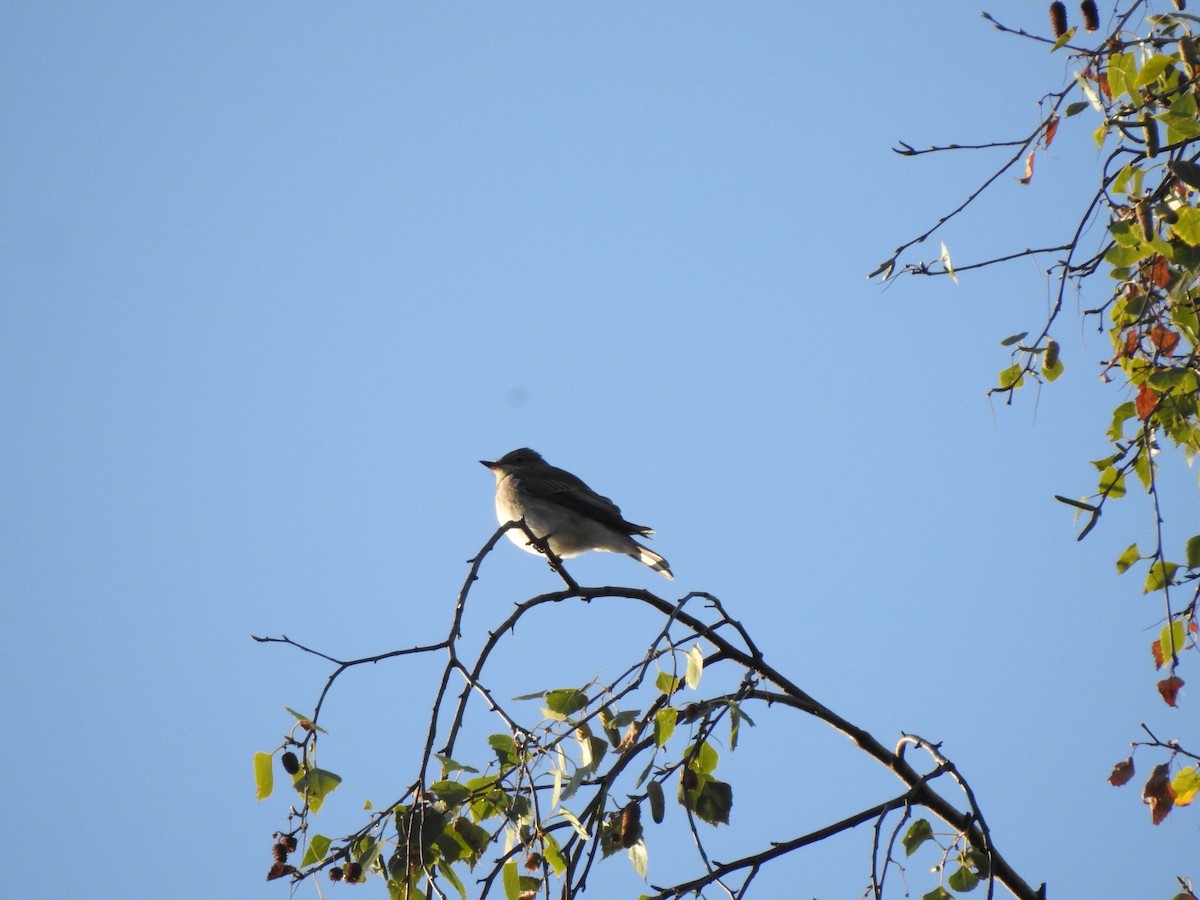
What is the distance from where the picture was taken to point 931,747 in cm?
363

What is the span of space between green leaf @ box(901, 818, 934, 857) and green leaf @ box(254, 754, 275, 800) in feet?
6.04

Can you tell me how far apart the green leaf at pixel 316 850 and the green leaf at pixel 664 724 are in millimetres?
1070

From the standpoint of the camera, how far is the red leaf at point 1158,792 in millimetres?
3631

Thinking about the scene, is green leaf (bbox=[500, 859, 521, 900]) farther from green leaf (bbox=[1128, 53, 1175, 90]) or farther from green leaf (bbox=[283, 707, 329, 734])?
green leaf (bbox=[1128, 53, 1175, 90])

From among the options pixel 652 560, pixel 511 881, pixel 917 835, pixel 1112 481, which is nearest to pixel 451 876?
pixel 511 881

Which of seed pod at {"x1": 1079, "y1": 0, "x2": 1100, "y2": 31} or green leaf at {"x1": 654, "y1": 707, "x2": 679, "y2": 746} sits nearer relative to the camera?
green leaf at {"x1": 654, "y1": 707, "x2": 679, "y2": 746}

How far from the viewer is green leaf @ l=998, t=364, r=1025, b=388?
163 inches

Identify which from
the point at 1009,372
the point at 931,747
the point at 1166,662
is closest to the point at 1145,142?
the point at 1009,372

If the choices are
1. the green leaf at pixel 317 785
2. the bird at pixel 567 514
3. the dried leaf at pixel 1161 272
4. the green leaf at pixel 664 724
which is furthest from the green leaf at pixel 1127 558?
the bird at pixel 567 514

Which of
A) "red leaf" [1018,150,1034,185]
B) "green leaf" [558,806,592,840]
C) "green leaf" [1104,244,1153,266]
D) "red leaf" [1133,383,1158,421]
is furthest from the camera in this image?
"red leaf" [1018,150,1034,185]

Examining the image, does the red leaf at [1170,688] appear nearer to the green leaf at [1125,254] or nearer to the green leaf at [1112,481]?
the green leaf at [1112,481]

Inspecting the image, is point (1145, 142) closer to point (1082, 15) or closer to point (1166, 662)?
point (1082, 15)

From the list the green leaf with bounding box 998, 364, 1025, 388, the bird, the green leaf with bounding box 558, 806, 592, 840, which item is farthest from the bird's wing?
the green leaf with bounding box 558, 806, 592, 840

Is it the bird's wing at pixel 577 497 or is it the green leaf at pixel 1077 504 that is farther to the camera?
the bird's wing at pixel 577 497
